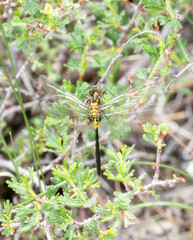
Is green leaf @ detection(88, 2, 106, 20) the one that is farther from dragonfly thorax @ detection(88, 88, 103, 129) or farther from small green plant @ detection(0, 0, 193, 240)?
dragonfly thorax @ detection(88, 88, 103, 129)

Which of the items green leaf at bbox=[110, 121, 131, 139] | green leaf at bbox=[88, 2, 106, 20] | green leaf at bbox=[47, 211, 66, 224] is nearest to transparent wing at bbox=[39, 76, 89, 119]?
green leaf at bbox=[110, 121, 131, 139]

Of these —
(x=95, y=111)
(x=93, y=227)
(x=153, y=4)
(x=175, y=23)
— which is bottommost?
(x=93, y=227)

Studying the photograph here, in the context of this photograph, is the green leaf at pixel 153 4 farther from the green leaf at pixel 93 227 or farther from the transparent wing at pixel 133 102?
the green leaf at pixel 93 227

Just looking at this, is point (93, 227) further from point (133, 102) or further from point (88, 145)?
point (88, 145)

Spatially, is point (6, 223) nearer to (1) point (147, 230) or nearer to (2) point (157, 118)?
(1) point (147, 230)

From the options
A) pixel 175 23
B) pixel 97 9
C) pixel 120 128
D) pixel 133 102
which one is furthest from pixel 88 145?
pixel 175 23

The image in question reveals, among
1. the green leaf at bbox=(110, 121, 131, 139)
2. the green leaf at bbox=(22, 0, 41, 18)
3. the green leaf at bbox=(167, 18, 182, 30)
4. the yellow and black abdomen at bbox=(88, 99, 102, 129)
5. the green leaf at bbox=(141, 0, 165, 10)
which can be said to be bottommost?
the green leaf at bbox=(110, 121, 131, 139)

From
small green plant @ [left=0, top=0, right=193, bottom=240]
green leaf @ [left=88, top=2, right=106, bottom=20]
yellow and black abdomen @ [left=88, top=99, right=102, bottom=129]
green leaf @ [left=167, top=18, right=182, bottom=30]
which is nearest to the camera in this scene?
small green plant @ [left=0, top=0, right=193, bottom=240]

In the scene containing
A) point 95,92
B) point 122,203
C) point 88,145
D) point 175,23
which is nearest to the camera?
point 122,203
